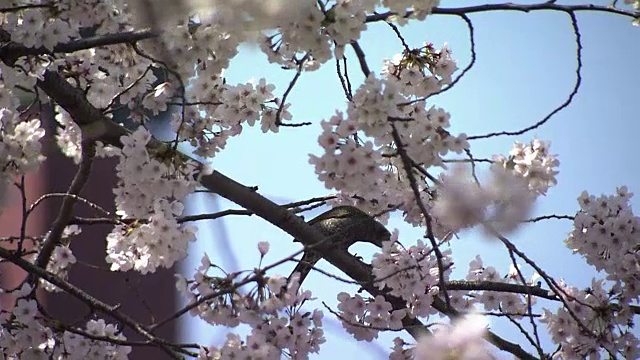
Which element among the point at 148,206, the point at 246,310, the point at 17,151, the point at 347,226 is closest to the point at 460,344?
the point at 246,310

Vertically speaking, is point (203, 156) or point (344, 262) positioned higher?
point (203, 156)

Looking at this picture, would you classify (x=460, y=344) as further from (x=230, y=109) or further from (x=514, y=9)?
(x=230, y=109)

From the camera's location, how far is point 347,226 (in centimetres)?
258

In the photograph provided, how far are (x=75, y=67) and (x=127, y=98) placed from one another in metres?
0.23

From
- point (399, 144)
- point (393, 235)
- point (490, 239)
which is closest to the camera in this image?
point (399, 144)

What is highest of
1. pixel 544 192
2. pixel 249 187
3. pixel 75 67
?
pixel 75 67

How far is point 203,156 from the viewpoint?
267 centimetres

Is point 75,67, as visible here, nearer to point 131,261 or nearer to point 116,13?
point 116,13

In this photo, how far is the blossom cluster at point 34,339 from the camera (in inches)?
90.7

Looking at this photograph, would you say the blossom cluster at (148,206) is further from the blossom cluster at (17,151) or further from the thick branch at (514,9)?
the thick branch at (514,9)

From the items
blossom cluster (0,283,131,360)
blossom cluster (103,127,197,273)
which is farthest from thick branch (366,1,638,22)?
blossom cluster (0,283,131,360)

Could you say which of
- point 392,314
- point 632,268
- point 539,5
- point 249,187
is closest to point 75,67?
point 249,187

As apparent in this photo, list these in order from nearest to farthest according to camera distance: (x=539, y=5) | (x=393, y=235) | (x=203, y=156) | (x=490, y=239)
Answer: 1. (x=490, y=239)
2. (x=539, y=5)
3. (x=393, y=235)
4. (x=203, y=156)

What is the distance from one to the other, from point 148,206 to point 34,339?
56cm
